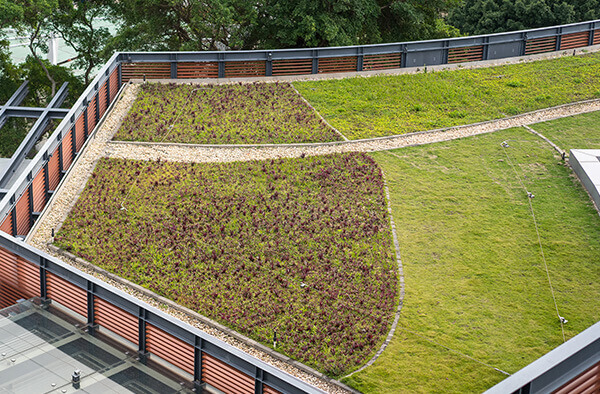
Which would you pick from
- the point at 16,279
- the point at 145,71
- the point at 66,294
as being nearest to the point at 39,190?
the point at 16,279

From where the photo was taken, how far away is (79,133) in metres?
20.9

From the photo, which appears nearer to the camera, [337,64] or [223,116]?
[223,116]

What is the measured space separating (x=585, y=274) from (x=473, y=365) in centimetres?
422

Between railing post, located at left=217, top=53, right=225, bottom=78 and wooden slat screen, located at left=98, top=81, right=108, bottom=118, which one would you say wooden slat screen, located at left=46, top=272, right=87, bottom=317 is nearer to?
wooden slat screen, located at left=98, top=81, right=108, bottom=118

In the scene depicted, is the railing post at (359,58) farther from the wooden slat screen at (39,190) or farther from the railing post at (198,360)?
the railing post at (198,360)

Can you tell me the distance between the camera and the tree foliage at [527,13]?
1483 inches

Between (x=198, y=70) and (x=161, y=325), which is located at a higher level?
(x=198, y=70)

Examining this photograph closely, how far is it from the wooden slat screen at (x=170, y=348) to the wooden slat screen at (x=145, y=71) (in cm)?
1565

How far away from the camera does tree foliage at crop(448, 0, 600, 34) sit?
37656 millimetres

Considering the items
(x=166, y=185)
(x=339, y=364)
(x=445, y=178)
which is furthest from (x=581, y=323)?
(x=166, y=185)

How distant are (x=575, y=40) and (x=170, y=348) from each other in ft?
76.0

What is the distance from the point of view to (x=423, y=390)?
1291 cm

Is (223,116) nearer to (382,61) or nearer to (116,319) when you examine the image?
(382,61)

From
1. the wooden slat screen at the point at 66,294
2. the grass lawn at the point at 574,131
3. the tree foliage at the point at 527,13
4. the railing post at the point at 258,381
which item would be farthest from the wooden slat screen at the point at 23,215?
the tree foliage at the point at 527,13
